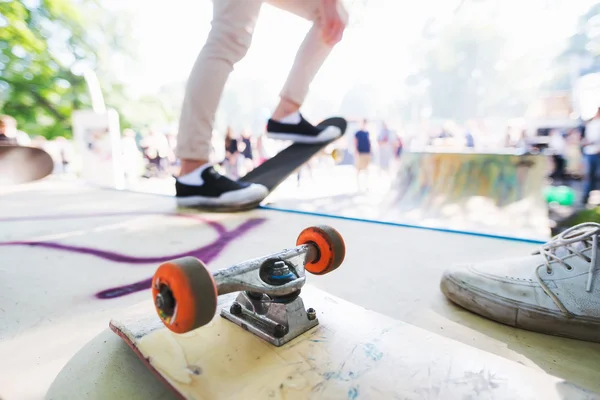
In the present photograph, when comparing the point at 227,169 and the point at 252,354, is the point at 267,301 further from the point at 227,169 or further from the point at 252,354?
the point at 227,169

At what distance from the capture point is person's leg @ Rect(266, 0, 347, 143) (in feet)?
7.78

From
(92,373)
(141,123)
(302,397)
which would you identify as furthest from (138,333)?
(141,123)

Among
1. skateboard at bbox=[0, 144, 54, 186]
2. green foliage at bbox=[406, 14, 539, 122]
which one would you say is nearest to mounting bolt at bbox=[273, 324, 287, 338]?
skateboard at bbox=[0, 144, 54, 186]

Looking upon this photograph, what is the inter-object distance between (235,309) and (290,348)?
0.52 ft

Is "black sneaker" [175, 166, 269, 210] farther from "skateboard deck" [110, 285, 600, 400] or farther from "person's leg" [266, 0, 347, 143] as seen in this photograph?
"skateboard deck" [110, 285, 600, 400]

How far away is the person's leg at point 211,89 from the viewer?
1811 mm

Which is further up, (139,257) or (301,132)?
(301,132)

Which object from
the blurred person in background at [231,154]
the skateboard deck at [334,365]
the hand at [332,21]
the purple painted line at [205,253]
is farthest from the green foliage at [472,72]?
the skateboard deck at [334,365]

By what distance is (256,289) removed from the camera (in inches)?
24.7

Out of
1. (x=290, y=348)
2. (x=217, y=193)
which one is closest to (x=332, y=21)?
(x=217, y=193)

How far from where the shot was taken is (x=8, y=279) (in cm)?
111

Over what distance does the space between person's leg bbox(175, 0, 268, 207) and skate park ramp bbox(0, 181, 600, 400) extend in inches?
8.1

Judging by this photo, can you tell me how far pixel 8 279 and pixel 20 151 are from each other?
3828mm

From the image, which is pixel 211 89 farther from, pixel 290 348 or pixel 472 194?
pixel 472 194
